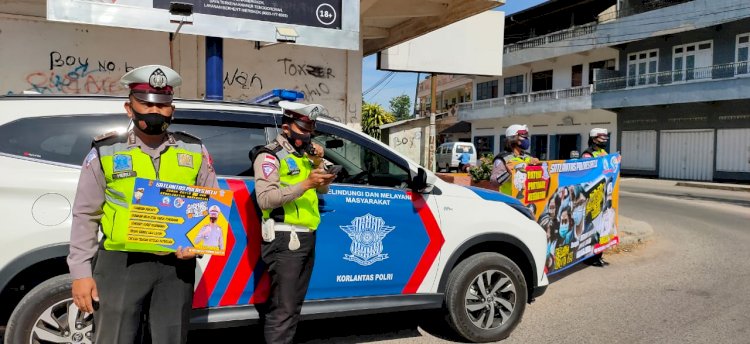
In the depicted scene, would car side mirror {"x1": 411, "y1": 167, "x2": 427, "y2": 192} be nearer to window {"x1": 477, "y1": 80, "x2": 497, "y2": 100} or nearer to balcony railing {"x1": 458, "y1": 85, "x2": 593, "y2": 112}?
balcony railing {"x1": 458, "y1": 85, "x2": 593, "y2": 112}

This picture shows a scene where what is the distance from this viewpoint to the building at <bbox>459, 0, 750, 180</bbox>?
2406 cm

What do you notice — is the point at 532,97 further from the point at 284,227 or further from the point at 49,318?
the point at 49,318

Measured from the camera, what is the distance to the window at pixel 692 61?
24891 mm

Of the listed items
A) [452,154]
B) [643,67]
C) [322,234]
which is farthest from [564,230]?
[643,67]

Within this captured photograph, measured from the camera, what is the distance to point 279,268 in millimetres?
3094

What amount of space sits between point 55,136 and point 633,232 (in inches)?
329

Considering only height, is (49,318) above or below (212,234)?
below

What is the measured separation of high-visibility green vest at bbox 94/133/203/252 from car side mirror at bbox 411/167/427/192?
1.82 metres

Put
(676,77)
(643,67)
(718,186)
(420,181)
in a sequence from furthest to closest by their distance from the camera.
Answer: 1. (643,67)
2. (676,77)
3. (718,186)
4. (420,181)

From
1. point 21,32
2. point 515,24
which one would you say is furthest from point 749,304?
point 515,24

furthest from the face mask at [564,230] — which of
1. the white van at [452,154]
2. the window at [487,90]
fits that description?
the window at [487,90]

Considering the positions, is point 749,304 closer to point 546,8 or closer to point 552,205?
point 552,205

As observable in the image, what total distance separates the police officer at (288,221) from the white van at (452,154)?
81.3 feet

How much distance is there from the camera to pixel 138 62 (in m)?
7.61
